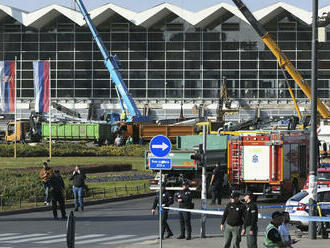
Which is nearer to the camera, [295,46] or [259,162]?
[259,162]

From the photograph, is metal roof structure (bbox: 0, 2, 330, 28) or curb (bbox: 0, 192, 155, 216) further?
metal roof structure (bbox: 0, 2, 330, 28)

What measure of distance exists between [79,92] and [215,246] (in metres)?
68.8

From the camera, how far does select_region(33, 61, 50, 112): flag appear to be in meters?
52.8

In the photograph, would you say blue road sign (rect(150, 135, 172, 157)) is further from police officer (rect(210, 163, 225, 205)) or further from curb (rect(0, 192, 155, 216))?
police officer (rect(210, 163, 225, 205))

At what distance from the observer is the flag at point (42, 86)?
2077 inches

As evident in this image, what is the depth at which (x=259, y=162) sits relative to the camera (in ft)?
108

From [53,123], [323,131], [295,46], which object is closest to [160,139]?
[323,131]

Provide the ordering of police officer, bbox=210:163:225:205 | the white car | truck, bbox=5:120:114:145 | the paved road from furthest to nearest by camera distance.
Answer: truck, bbox=5:120:114:145 → police officer, bbox=210:163:225:205 → the white car → the paved road

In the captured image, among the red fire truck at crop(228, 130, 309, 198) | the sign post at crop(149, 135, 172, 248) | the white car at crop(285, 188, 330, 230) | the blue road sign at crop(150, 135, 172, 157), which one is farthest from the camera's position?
the red fire truck at crop(228, 130, 309, 198)

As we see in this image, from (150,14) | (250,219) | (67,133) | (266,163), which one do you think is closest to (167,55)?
(150,14)

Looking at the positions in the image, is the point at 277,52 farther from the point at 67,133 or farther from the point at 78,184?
the point at 78,184

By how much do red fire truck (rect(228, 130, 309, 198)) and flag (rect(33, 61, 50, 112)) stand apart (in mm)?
20889

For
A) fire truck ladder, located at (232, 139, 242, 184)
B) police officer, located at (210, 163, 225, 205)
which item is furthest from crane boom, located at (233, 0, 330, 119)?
police officer, located at (210, 163, 225, 205)

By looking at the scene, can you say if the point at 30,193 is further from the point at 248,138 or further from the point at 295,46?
the point at 295,46
